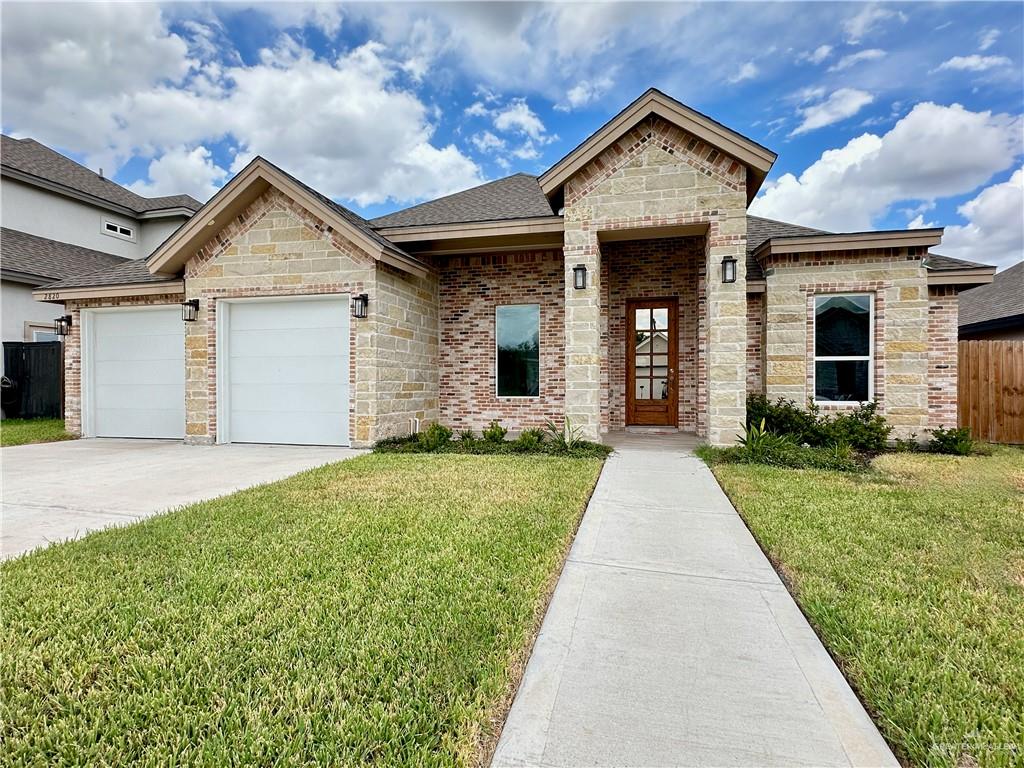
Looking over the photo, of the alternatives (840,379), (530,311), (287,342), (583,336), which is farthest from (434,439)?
(840,379)

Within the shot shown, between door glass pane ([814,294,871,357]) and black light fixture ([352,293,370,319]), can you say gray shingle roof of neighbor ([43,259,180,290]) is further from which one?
door glass pane ([814,294,871,357])

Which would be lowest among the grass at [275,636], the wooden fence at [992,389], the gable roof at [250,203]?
the grass at [275,636]

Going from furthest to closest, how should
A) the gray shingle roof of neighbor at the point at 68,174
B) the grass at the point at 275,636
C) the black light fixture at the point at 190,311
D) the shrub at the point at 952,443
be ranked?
the gray shingle roof of neighbor at the point at 68,174 < the black light fixture at the point at 190,311 < the shrub at the point at 952,443 < the grass at the point at 275,636

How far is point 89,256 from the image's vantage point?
16438mm

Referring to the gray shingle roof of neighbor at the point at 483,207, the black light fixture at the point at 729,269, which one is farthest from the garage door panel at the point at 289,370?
the black light fixture at the point at 729,269

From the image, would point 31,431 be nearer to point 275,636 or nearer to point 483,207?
point 483,207

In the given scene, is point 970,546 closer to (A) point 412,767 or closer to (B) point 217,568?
(A) point 412,767

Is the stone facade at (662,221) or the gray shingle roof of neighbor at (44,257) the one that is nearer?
the stone facade at (662,221)

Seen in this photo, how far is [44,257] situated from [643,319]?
17423 millimetres

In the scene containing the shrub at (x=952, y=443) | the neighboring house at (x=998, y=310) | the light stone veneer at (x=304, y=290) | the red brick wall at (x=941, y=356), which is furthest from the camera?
the neighboring house at (x=998, y=310)

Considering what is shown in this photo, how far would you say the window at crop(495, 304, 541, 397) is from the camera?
33.8 ft

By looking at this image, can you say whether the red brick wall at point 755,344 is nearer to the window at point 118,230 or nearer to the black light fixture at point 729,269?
the black light fixture at point 729,269

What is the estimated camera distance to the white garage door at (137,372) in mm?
9664

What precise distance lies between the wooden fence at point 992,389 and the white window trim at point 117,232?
82.4 ft
